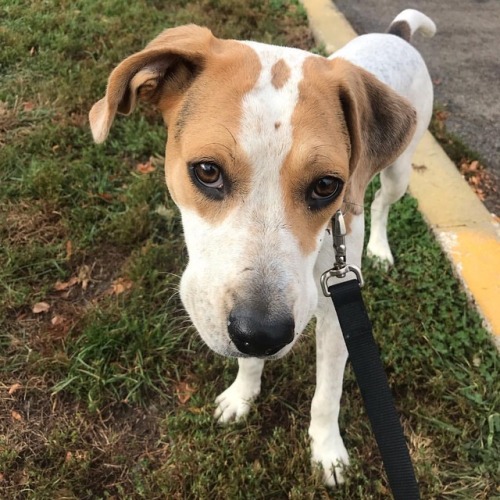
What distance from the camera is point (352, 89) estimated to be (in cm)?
283

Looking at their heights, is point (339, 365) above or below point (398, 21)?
below

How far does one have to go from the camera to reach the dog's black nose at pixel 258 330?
2.24m

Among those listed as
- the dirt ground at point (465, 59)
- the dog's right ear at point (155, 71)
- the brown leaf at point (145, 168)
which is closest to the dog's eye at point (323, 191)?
the dog's right ear at point (155, 71)

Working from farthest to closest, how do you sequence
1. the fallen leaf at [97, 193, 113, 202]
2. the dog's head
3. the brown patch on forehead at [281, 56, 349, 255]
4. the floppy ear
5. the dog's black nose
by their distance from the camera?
the fallen leaf at [97, 193, 113, 202], the floppy ear, the brown patch on forehead at [281, 56, 349, 255], the dog's head, the dog's black nose

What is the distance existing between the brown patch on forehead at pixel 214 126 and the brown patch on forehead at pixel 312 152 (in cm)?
22

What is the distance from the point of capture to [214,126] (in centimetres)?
252

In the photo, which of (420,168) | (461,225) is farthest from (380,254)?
(420,168)

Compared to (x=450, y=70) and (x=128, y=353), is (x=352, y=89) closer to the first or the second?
(x=128, y=353)

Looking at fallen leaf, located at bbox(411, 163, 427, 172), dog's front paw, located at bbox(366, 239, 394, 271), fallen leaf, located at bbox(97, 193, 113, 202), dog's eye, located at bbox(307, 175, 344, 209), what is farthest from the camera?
fallen leaf, located at bbox(411, 163, 427, 172)

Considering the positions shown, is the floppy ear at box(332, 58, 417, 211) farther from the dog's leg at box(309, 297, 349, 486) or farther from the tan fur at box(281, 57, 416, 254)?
the dog's leg at box(309, 297, 349, 486)

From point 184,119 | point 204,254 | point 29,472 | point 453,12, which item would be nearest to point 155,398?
point 29,472

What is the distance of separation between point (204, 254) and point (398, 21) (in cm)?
374

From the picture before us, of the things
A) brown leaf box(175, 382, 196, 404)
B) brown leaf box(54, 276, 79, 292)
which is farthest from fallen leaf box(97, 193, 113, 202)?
brown leaf box(175, 382, 196, 404)

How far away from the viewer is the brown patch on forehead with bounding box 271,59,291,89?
103 inches
